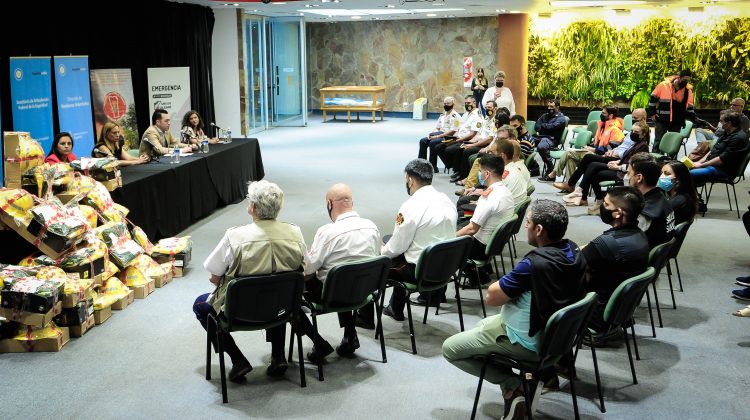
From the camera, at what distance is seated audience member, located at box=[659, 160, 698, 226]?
17.1ft

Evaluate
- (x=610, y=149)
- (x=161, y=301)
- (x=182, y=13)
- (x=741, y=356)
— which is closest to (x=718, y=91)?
(x=610, y=149)

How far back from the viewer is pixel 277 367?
398 cm

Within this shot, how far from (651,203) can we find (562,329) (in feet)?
6.62

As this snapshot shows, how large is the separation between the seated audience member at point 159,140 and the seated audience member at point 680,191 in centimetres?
506

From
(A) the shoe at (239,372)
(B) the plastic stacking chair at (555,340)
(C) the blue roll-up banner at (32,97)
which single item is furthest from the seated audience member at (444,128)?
(B) the plastic stacking chair at (555,340)

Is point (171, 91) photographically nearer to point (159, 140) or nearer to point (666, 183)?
point (159, 140)

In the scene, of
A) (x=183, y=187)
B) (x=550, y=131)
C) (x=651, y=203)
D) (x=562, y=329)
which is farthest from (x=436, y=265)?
(x=550, y=131)

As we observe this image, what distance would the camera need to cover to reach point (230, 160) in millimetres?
8773

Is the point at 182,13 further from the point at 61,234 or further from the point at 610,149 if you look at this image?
the point at 61,234

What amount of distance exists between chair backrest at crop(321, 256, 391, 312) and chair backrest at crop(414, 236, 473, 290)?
31 centimetres

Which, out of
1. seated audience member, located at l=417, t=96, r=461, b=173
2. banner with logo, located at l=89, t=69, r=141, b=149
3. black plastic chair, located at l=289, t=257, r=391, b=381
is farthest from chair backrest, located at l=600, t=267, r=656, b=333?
banner with logo, located at l=89, t=69, r=141, b=149

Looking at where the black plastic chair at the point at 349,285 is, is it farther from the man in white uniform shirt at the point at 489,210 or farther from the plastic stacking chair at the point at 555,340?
the man in white uniform shirt at the point at 489,210

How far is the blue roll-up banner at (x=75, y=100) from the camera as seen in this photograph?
27.8 feet

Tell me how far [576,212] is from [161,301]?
16.7ft
